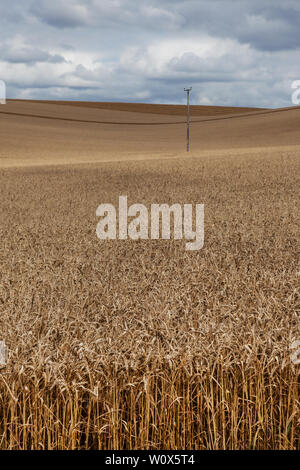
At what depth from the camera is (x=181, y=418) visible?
4.31 metres

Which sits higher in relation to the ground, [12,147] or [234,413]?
[12,147]

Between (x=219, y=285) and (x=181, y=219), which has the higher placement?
(x=181, y=219)

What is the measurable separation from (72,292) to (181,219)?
Answer: 8.89 metres

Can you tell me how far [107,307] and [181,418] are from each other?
8.08 ft

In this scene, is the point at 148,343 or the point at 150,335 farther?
the point at 150,335

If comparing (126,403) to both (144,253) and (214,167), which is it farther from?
(214,167)

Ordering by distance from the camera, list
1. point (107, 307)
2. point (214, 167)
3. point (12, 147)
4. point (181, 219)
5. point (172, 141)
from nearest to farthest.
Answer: point (107, 307) → point (181, 219) → point (214, 167) → point (12, 147) → point (172, 141)

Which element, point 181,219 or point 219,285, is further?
point 181,219

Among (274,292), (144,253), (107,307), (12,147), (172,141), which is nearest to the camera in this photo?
(107,307)

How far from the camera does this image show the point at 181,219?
52.0 feet
